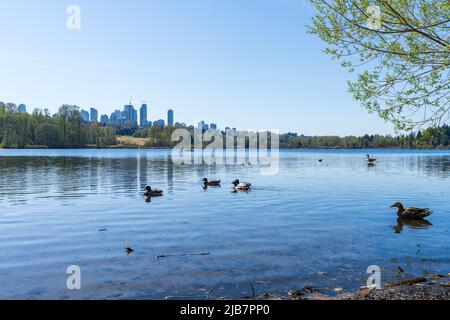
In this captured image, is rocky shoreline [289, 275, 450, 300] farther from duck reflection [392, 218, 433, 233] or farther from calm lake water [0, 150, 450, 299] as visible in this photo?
duck reflection [392, 218, 433, 233]

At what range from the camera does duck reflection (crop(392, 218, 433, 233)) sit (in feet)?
70.8

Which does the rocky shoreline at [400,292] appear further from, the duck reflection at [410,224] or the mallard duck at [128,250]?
the duck reflection at [410,224]

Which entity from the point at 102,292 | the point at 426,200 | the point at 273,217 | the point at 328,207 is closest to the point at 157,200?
the point at 273,217

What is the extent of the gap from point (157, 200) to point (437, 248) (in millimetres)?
21118

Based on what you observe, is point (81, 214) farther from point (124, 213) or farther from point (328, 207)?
point (328, 207)

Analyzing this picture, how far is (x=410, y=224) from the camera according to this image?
22.8 metres

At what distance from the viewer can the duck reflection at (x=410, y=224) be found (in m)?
21.6

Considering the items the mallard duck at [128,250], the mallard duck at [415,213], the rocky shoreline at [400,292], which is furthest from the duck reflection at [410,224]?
the mallard duck at [128,250]

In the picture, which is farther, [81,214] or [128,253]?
[81,214]

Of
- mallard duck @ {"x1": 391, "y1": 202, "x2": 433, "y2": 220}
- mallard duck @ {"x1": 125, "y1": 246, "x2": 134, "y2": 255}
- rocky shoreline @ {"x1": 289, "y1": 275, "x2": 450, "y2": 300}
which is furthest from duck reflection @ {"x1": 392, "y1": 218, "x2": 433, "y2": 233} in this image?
mallard duck @ {"x1": 125, "y1": 246, "x2": 134, "y2": 255}

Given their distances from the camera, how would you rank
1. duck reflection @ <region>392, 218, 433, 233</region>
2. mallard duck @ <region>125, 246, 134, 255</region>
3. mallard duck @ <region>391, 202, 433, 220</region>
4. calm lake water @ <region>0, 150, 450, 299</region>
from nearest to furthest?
1. calm lake water @ <region>0, 150, 450, 299</region>
2. mallard duck @ <region>125, 246, 134, 255</region>
3. duck reflection @ <region>392, 218, 433, 233</region>
4. mallard duck @ <region>391, 202, 433, 220</region>

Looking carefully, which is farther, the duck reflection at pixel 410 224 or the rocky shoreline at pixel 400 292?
the duck reflection at pixel 410 224

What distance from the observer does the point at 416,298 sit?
10375 mm

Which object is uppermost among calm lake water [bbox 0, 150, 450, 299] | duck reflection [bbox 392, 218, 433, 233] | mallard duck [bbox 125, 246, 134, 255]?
mallard duck [bbox 125, 246, 134, 255]
